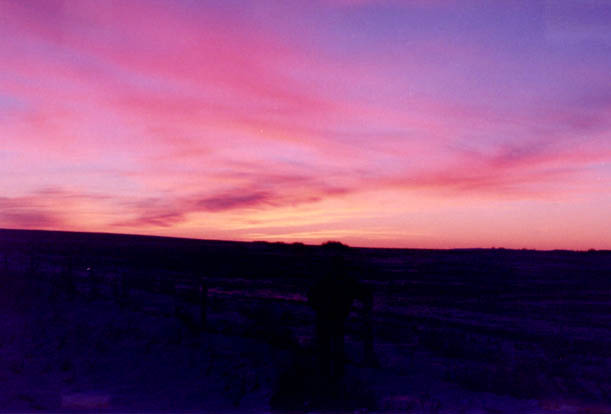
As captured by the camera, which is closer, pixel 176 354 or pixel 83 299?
pixel 176 354

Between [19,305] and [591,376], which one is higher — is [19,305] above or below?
above

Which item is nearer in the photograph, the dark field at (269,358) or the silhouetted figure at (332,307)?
the silhouetted figure at (332,307)

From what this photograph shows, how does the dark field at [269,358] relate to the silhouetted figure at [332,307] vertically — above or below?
below

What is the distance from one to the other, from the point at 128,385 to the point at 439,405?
451 centimetres

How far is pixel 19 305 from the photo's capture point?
47.2 feet

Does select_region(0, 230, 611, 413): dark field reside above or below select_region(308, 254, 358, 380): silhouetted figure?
below

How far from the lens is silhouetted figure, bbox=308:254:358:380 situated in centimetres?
703

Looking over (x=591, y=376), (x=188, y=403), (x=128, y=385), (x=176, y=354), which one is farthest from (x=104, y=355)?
(x=591, y=376)

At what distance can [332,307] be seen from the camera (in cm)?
709

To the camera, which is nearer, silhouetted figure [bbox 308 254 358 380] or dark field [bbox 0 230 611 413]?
silhouetted figure [bbox 308 254 358 380]

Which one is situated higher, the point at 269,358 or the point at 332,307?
the point at 332,307

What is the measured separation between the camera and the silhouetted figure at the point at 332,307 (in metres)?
→ 7.03

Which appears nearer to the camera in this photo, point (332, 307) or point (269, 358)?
point (332, 307)

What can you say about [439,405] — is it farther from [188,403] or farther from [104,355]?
[104,355]
